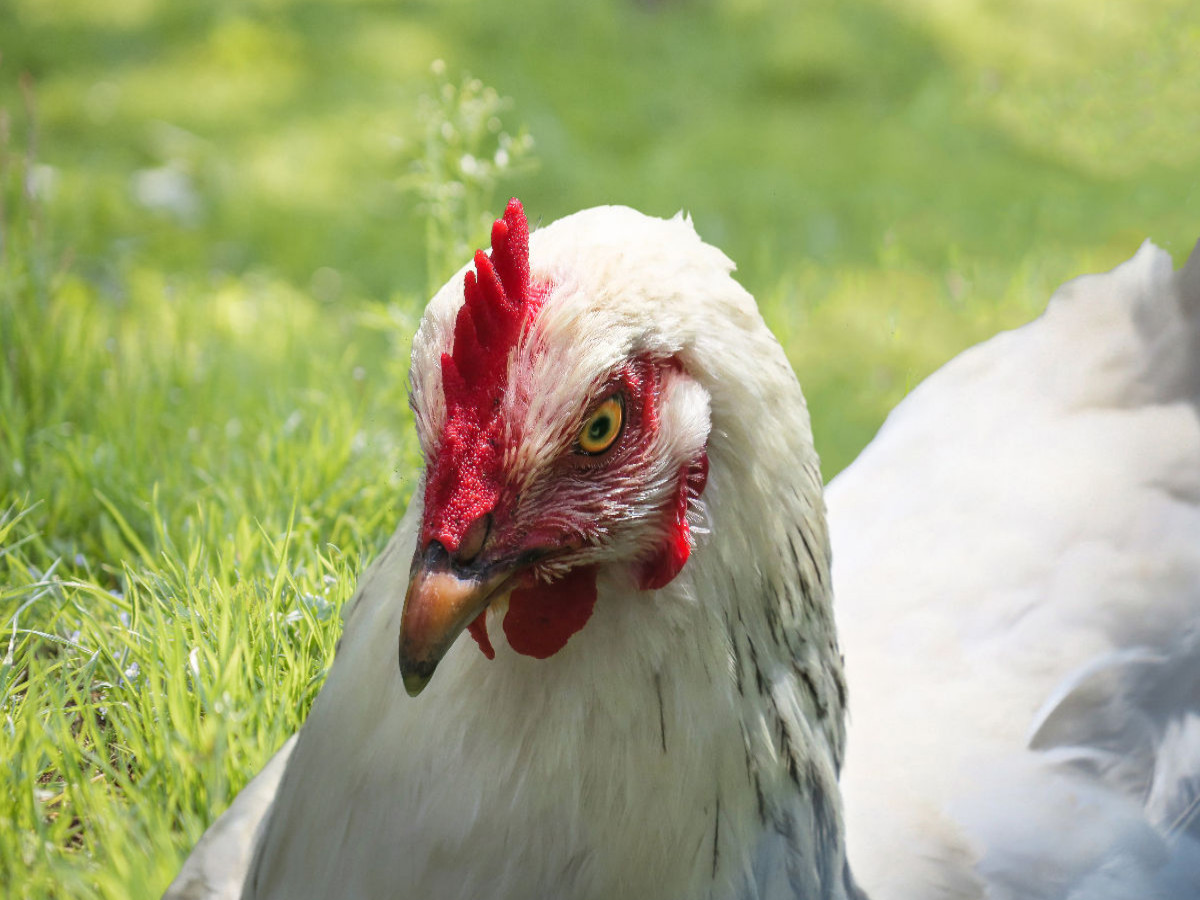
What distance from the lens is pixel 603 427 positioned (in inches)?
53.0

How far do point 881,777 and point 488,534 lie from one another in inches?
35.2

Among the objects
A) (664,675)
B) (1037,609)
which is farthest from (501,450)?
(1037,609)

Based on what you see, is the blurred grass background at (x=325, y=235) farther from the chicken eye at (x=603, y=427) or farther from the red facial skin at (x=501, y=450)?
the chicken eye at (x=603, y=427)

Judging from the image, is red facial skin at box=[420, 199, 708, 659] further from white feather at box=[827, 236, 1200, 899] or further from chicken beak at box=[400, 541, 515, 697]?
white feather at box=[827, 236, 1200, 899]

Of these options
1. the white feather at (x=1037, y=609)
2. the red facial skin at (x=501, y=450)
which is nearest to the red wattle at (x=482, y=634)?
the red facial skin at (x=501, y=450)

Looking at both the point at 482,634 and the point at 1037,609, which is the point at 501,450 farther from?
the point at 1037,609

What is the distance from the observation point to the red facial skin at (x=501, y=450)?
1.29 metres

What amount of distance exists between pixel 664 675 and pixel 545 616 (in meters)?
0.18

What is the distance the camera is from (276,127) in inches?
203

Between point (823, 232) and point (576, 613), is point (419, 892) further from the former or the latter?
point (823, 232)

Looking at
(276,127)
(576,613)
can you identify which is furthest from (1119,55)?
(576,613)

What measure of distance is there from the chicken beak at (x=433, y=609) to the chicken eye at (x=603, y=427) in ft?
0.62

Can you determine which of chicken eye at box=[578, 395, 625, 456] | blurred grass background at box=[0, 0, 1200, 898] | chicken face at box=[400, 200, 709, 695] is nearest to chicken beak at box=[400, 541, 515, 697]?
chicken face at box=[400, 200, 709, 695]

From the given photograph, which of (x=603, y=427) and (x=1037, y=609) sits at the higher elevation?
(x=1037, y=609)
